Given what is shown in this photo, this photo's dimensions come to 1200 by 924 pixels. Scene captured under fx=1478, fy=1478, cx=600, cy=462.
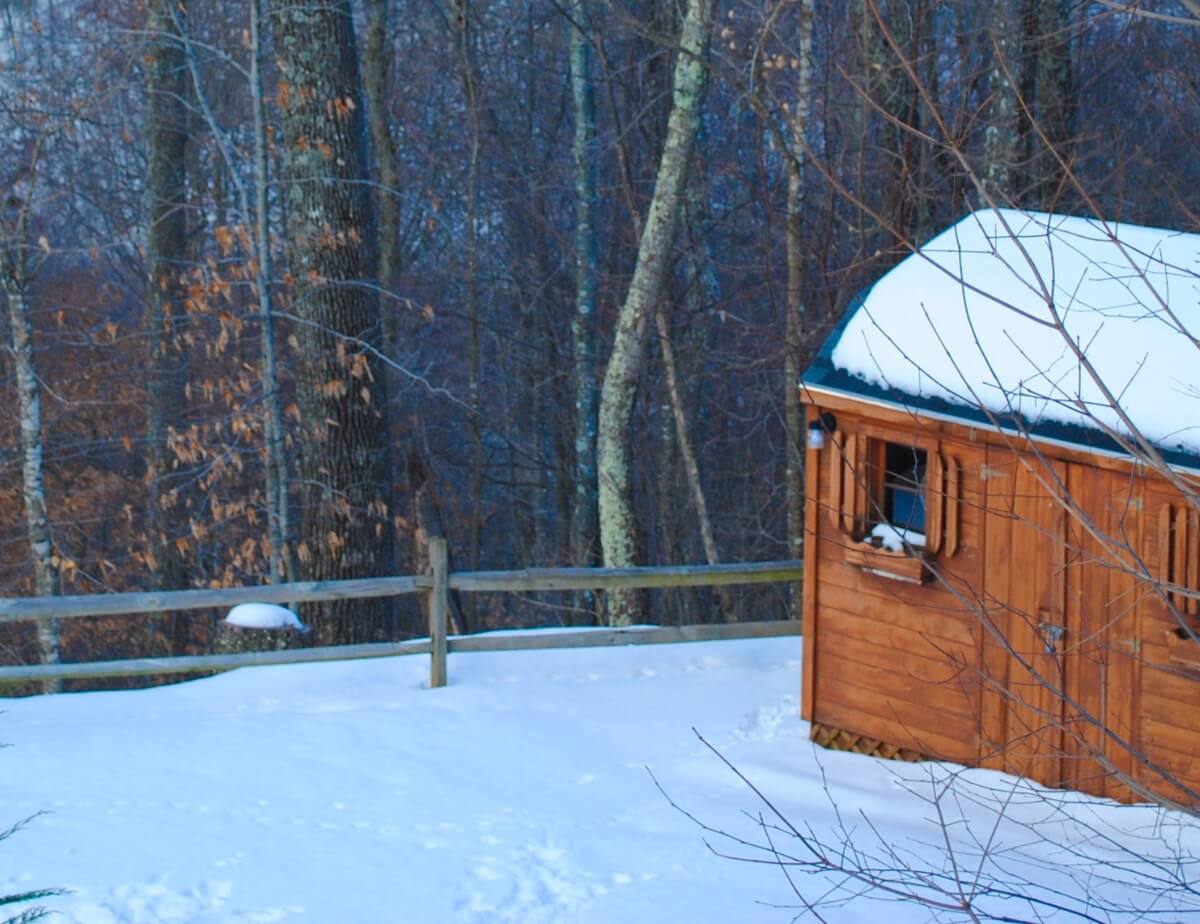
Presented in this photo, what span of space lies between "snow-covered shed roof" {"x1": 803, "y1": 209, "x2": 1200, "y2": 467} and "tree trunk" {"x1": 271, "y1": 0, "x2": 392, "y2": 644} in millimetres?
4140

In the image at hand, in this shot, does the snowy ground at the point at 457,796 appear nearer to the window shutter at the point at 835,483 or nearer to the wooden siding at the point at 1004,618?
the wooden siding at the point at 1004,618

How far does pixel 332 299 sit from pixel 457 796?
177 inches

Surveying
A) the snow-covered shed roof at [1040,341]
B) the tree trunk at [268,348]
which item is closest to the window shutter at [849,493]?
the snow-covered shed roof at [1040,341]

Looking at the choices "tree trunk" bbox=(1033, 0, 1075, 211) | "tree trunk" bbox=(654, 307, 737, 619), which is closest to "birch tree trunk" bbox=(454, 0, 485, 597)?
"tree trunk" bbox=(654, 307, 737, 619)

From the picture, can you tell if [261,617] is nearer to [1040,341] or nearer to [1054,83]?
[1040,341]

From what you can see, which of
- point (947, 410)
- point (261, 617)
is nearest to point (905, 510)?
point (947, 410)

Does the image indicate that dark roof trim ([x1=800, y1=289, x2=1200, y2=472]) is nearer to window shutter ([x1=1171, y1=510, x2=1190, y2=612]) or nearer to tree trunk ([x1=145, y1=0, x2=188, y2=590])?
window shutter ([x1=1171, y1=510, x2=1190, y2=612])

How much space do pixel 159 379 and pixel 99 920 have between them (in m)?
10.3

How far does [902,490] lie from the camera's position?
8.48 meters

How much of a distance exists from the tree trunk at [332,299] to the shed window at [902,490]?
4185mm

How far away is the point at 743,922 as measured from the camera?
6449 millimetres

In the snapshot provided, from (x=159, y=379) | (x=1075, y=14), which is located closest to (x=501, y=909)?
(x=159, y=379)

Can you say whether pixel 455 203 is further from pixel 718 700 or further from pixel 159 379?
pixel 718 700

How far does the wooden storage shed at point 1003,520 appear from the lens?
7.33m
